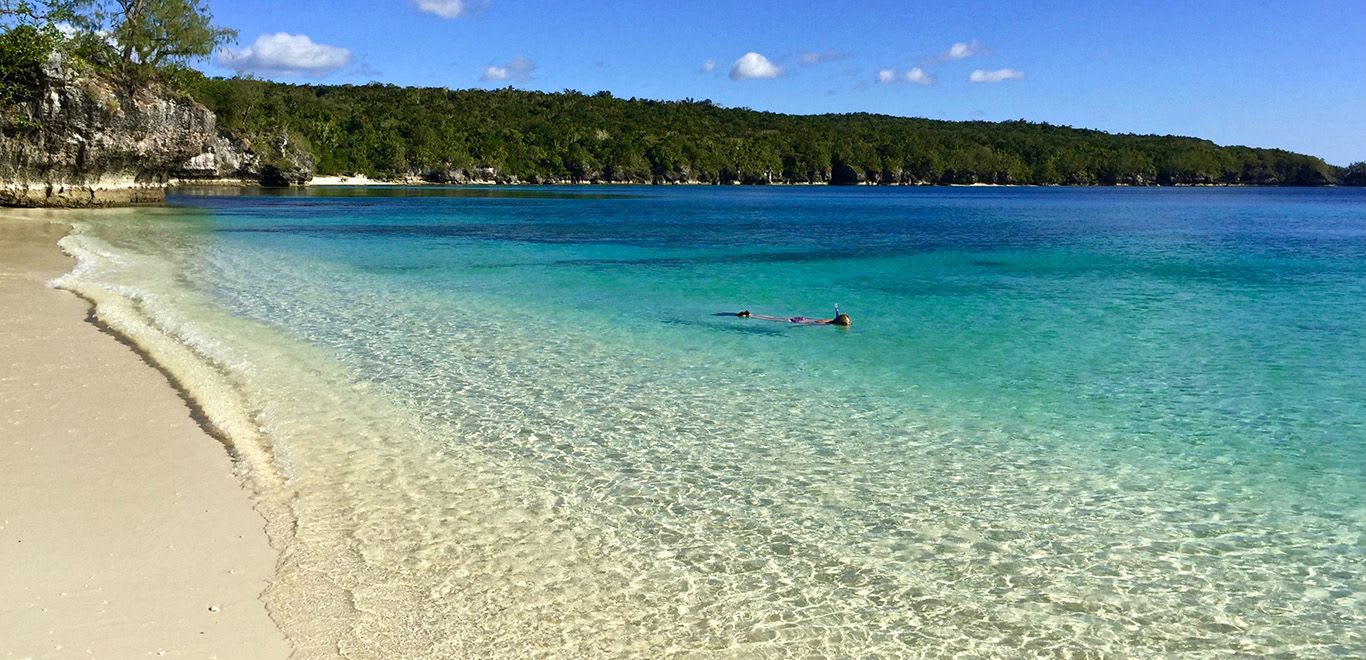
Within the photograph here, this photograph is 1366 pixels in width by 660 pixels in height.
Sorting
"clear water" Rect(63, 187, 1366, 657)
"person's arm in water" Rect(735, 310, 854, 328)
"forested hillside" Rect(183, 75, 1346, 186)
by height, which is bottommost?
"clear water" Rect(63, 187, 1366, 657)

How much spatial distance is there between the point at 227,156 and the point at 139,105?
46523 mm

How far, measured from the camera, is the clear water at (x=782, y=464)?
5.18 meters

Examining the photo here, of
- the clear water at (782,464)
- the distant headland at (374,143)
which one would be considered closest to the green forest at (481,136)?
the distant headland at (374,143)

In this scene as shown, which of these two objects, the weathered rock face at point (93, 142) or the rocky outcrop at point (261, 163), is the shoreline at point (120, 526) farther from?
the rocky outcrop at point (261, 163)

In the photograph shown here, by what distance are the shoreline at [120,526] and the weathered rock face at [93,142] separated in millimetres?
33516

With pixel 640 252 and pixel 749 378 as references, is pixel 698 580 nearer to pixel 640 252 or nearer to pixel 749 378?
pixel 749 378

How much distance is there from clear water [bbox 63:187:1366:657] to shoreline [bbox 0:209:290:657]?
0.97ft

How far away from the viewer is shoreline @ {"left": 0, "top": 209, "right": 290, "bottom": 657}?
4.68 meters

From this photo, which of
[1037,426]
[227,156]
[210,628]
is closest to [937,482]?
[1037,426]

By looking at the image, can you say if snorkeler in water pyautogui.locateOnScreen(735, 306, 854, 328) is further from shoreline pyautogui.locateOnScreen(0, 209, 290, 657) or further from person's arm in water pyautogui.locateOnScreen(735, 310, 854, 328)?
shoreline pyautogui.locateOnScreen(0, 209, 290, 657)

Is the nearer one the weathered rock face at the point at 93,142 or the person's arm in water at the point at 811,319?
the person's arm in water at the point at 811,319

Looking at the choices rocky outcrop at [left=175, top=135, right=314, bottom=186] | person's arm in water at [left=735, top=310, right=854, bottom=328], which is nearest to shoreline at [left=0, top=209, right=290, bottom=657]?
person's arm in water at [left=735, top=310, right=854, bottom=328]

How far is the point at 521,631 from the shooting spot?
4918mm

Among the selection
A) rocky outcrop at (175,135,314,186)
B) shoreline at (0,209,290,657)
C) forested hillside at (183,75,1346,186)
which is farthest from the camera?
forested hillside at (183,75,1346,186)
